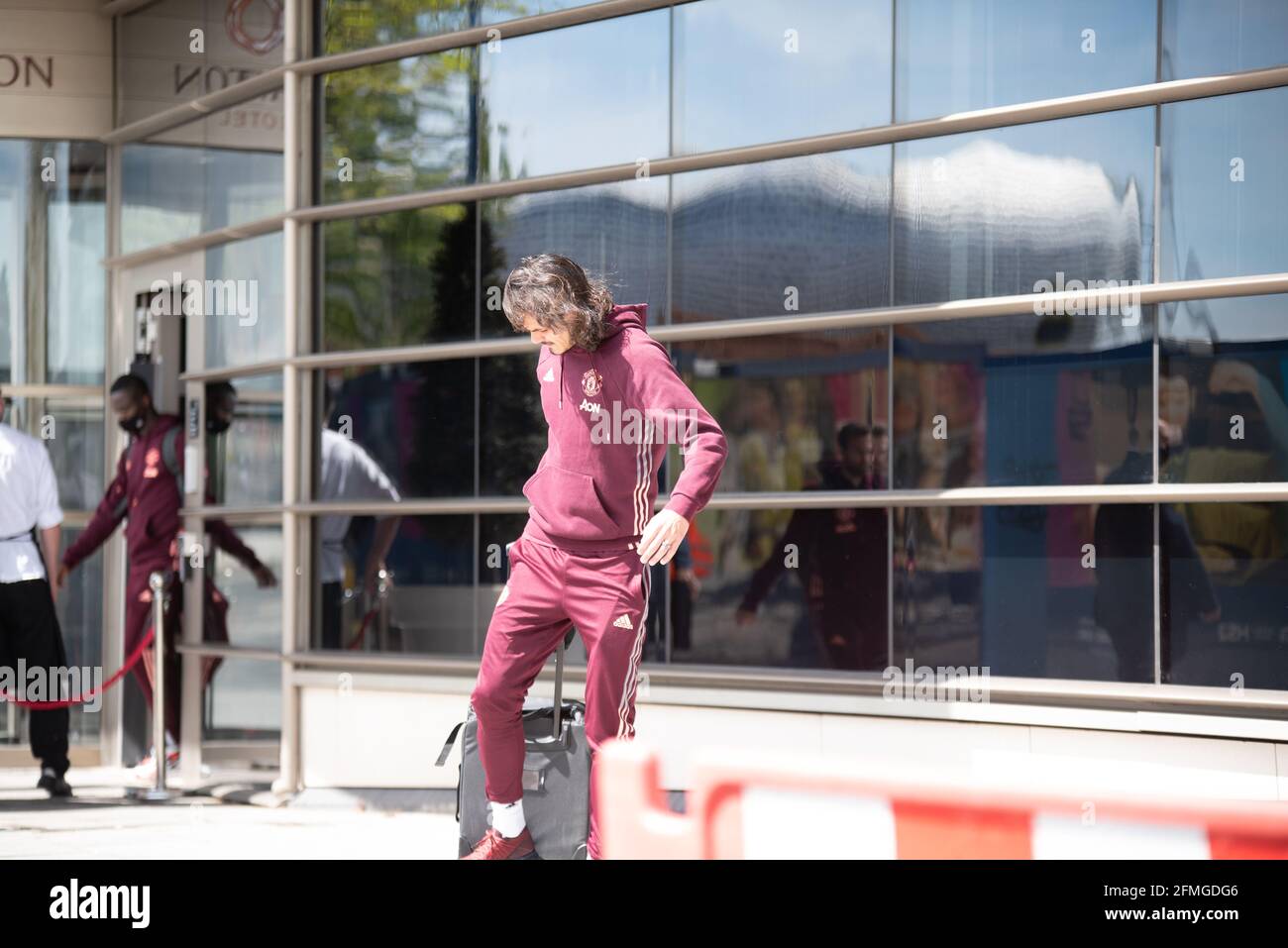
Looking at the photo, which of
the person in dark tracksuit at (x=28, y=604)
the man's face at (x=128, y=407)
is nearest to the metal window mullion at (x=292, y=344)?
the person in dark tracksuit at (x=28, y=604)

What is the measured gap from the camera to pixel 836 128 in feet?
19.7

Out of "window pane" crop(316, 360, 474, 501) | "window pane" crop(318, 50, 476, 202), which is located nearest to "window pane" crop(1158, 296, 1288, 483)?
"window pane" crop(316, 360, 474, 501)

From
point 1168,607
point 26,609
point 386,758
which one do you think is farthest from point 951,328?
point 26,609

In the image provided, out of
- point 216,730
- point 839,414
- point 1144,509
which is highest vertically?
point 839,414

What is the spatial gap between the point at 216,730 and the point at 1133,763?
4905 mm

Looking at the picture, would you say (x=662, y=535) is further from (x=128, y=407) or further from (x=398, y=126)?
(x=128, y=407)

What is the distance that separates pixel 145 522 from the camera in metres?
7.97

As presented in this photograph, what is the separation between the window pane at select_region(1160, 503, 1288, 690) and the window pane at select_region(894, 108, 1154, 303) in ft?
3.10

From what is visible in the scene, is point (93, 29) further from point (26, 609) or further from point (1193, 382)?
point (1193, 382)

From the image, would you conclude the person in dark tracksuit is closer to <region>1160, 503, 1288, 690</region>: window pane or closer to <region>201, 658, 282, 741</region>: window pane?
<region>201, 658, 282, 741</region>: window pane

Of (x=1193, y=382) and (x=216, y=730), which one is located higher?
(x=1193, y=382)

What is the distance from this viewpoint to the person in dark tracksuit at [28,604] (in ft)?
24.5

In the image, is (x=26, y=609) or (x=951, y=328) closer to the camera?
(x=951, y=328)

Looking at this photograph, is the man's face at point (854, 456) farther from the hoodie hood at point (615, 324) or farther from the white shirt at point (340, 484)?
the white shirt at point (340, 484)
